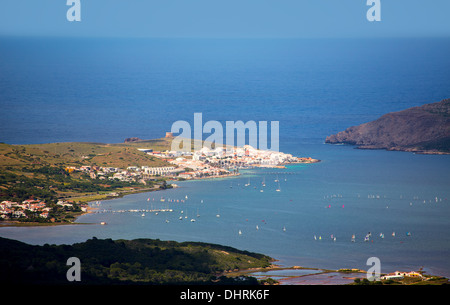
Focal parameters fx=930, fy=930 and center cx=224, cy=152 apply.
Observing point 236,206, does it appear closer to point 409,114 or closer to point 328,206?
point 328,206

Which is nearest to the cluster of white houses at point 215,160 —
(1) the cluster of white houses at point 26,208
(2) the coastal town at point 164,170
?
(2) the coastal town at point 164,170

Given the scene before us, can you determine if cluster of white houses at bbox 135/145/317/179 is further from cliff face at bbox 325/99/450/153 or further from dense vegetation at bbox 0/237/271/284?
dense vegetation at bbox 0/237/271/284

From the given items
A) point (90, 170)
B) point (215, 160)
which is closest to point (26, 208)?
point (90, 170)

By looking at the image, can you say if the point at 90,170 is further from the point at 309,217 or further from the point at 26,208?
the point at 309,217

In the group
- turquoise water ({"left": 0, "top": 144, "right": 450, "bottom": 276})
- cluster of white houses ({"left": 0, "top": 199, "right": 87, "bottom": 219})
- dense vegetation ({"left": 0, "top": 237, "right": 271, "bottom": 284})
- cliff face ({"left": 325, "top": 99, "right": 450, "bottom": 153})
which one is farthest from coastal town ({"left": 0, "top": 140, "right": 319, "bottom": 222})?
cliff face ({"left": 325, "top": 99, "right": 450, "bottom": 153})

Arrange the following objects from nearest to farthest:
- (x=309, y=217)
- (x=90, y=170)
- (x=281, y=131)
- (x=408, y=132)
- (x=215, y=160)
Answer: (x=309, y=217), (x=90, y=170), (x=215, y=160), (x=408, y=132), (x=281, y=131)
